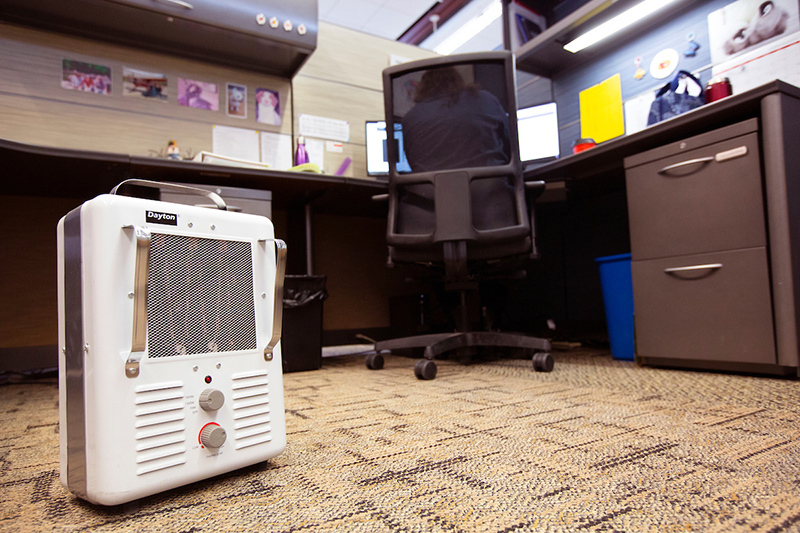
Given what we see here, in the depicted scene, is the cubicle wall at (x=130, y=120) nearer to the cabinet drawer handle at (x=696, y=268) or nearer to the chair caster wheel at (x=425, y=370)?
the chair caster wheel at (x=425, y=370)

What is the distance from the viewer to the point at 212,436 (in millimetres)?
583

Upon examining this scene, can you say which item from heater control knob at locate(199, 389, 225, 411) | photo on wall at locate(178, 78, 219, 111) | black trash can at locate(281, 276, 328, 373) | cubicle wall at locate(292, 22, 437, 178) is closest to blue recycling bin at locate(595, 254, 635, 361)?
black trash can at locate(281, 276, 328, 373)

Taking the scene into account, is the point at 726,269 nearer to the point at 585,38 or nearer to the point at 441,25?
the point at 585,38

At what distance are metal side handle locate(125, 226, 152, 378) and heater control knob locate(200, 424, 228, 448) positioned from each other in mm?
115

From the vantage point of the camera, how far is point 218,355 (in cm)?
61

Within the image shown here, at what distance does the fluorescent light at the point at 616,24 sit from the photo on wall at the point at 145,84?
6.24ft

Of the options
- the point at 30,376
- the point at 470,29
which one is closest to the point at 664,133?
the point at 30,376

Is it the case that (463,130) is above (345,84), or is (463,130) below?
below

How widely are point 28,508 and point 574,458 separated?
68 cm

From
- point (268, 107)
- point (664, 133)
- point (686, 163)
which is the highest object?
point (268, 107)

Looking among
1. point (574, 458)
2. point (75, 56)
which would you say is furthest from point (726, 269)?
point (75, 56)

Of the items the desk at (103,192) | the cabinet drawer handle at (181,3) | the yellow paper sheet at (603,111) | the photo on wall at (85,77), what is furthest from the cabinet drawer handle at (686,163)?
the photo on wall at (85,77)

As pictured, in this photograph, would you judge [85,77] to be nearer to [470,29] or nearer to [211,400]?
[211,400]

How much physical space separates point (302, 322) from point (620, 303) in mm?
1202
